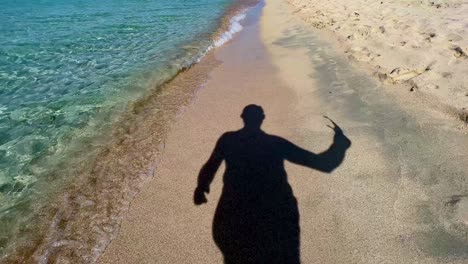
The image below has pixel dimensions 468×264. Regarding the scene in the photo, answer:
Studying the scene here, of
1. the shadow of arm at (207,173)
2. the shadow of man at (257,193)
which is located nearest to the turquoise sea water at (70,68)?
the shadow of arm at (207,173)

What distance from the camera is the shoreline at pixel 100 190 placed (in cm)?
432

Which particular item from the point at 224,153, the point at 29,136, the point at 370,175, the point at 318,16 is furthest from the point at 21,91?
the point at 318,16

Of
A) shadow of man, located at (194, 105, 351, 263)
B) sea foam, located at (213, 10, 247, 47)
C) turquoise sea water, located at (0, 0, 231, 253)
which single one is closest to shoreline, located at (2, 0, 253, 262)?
→ turquoise sea water, located at (0, 0, 231, 253)

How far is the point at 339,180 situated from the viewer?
16.0 feet

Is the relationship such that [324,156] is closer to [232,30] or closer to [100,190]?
[100,190]

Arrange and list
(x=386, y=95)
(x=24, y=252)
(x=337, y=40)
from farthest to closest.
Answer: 1. (x=337, y=40)
2. (x=386, y=95)
3. (x=24, y=252)

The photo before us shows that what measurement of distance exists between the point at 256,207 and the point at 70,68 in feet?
27.7

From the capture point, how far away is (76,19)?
56.6 feet

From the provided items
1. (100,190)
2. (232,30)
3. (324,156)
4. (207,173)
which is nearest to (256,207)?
(207,173)

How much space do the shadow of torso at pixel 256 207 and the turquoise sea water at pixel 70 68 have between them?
2.85 meters

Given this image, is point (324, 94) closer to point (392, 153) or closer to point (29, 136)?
point (392, 153)

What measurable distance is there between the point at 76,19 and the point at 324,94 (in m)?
14.4

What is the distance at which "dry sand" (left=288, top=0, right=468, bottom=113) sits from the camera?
6.98 metres

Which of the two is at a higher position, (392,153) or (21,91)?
(392,153)
